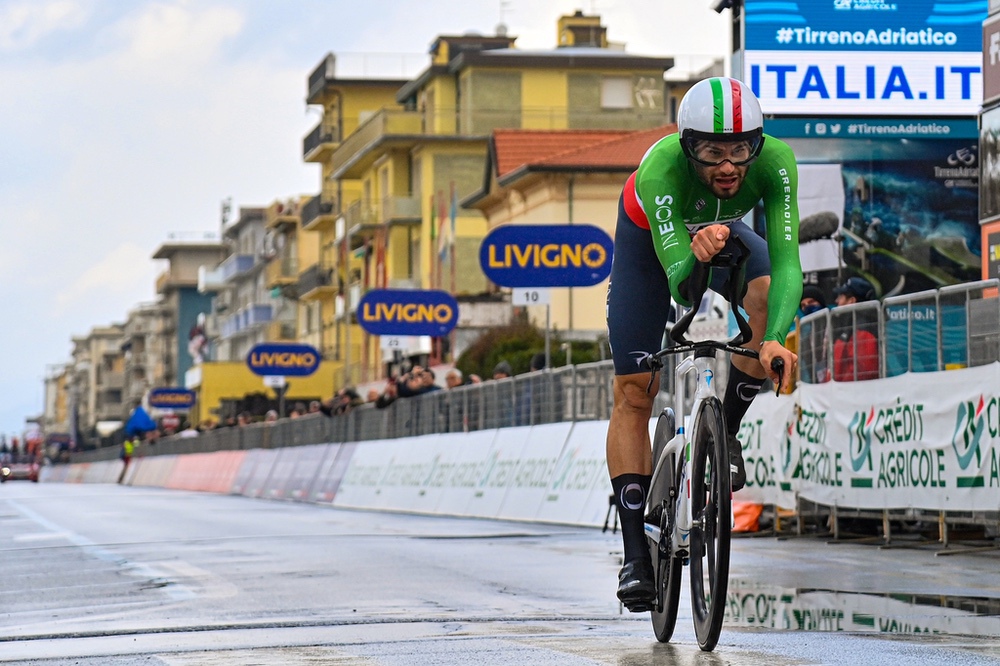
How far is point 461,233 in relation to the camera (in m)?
72.1

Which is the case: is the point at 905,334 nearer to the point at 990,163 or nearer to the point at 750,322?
the point at 990,163

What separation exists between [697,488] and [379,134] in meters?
71.1

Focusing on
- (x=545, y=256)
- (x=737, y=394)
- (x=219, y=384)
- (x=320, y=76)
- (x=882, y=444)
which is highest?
(x=320, y=76)

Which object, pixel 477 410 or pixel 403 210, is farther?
pixel 403 210

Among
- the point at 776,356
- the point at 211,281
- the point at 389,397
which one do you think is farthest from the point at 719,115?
the point at 211,281

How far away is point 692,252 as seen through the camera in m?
6.76

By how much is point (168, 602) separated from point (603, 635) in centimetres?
302

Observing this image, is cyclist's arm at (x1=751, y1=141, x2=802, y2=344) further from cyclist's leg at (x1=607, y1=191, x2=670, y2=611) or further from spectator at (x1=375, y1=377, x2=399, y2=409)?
spectator at (x1=375, y1=377, x2=399, y2=409)

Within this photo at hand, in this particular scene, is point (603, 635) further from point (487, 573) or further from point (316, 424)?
point (316, 424)

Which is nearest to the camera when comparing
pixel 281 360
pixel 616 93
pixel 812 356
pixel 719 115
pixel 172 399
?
pixel 719 115

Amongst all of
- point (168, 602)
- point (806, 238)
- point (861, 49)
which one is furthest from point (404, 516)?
point (168, 602)

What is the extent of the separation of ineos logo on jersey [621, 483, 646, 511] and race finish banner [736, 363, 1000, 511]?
5.83 meters

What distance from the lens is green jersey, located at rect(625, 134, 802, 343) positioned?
6.79 metres

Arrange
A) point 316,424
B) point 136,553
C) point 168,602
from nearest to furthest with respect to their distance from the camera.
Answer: point 168,602 < point 136,553 < point 316,424
